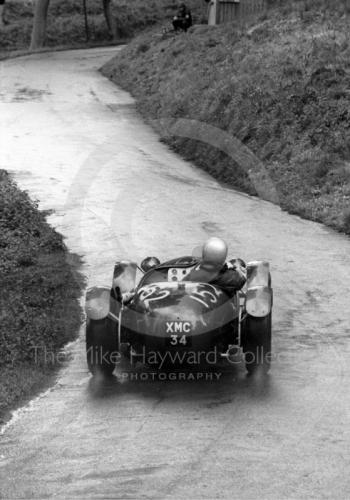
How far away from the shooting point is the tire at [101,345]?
40.6 feet

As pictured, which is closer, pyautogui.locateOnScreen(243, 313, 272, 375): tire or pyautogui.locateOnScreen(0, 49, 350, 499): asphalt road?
pyautogui.locateOnScreen(0, 49, 350, 499): asphalt road

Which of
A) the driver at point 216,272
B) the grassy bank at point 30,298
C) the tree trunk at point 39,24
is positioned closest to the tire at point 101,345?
the grassy bank at point 30,298

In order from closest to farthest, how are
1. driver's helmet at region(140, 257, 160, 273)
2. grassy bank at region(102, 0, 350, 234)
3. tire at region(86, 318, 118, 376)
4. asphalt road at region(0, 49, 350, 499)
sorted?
asphalt road at region(0, 49, 350, 499), tire at region(86, 318, 118, 376), driver's helmet at region(140, 257, 160, 273), grassy bank at region(102, 0, 350, 234)

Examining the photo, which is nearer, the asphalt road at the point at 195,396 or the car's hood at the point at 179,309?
the asphalt road at the point at 195,396

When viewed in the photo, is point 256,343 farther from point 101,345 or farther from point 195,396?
point 101,345

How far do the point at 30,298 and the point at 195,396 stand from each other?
533 cm

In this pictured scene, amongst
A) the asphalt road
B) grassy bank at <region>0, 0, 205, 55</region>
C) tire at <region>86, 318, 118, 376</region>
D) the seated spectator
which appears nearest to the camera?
the asphalt road

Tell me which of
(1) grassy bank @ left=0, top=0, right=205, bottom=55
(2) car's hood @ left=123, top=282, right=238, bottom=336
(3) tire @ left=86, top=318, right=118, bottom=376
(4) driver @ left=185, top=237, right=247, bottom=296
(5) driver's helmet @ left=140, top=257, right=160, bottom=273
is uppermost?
(4) driver @ left=185, top=237, right=247, bottom=296

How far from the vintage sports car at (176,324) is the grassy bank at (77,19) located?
48.3 m

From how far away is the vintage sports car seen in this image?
1174cm

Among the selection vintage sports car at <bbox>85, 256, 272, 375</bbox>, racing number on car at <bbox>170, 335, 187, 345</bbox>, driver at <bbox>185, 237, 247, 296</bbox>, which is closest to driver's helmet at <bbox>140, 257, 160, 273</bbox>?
vintage sports car at <bbox>85, 256, 272, 375</bbox>

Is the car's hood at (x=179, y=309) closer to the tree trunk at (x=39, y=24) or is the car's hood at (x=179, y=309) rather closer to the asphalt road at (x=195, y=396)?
the asphalt road at (x=195, y=396)

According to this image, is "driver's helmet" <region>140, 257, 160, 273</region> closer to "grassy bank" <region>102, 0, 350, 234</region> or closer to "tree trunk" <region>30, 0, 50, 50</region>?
"grassy bank" <region>102, 0, 350, 234</region>

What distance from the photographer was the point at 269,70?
30.8 m
